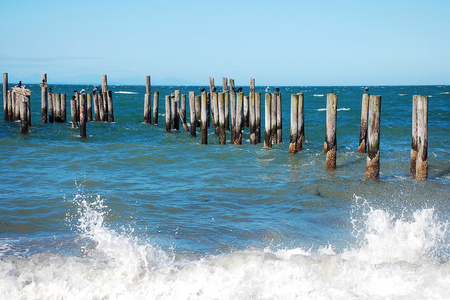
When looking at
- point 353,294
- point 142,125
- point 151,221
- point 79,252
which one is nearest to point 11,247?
point 79,252

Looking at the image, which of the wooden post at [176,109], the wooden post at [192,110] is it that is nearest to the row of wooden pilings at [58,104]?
the wooden post at [176,109]

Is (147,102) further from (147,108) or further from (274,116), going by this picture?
(274,116)

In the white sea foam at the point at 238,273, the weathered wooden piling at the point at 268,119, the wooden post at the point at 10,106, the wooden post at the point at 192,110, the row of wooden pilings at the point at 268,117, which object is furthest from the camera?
the wooden post at the point at 10,106

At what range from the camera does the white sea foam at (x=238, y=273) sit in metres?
4.99

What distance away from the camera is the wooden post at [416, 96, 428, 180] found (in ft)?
31.1

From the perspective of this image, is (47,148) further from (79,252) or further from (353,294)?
(353,294)

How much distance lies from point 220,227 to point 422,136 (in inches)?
202

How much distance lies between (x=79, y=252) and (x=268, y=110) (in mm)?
8769

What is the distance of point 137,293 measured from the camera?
504cm

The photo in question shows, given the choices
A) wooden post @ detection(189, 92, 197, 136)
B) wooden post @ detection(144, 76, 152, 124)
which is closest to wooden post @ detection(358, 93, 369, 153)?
wooden post @ detection(189, 92, 197, 136)

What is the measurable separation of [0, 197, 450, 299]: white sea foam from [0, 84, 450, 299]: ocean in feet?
0.05

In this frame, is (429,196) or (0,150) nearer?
(429,196)

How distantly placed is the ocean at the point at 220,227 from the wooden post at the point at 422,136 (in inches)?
11.3

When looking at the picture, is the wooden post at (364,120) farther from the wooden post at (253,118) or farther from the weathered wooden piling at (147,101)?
the weathered wooden piling at (147,101)
